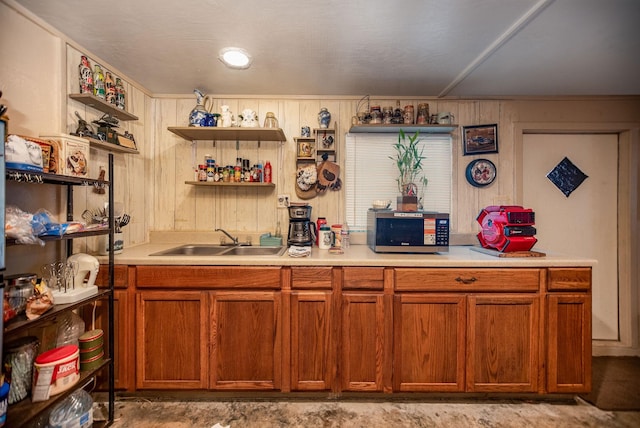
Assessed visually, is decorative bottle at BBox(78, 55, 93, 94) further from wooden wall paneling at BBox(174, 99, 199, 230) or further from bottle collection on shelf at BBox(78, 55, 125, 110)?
wooden wall paneling at BBox(174, 99, 199, 230)

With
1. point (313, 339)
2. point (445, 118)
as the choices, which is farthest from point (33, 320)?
point (445, 118)

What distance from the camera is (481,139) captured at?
7.76 feet

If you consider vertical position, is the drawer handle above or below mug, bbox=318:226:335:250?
below

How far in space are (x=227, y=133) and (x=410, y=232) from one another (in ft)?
5.25

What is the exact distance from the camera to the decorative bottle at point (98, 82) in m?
1.75

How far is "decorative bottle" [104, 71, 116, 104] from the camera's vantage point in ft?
5.95

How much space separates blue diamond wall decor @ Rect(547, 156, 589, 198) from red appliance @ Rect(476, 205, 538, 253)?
0.93m

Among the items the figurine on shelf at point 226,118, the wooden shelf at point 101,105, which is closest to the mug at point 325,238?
the figurine on shelf at point 226,118

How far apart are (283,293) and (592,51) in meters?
2.45

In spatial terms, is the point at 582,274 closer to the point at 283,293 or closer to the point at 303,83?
the point at 283,293

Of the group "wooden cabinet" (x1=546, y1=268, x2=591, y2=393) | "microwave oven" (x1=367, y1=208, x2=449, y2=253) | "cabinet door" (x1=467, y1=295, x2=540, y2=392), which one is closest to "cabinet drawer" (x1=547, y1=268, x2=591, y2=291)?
"wooden cabinet" (x1=546, y1=268, x2=591, y2=393)

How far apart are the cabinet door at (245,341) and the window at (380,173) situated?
1.09 m

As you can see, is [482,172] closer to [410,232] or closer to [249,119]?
[410,232]

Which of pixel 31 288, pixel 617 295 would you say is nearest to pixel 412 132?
pixel 617 295
